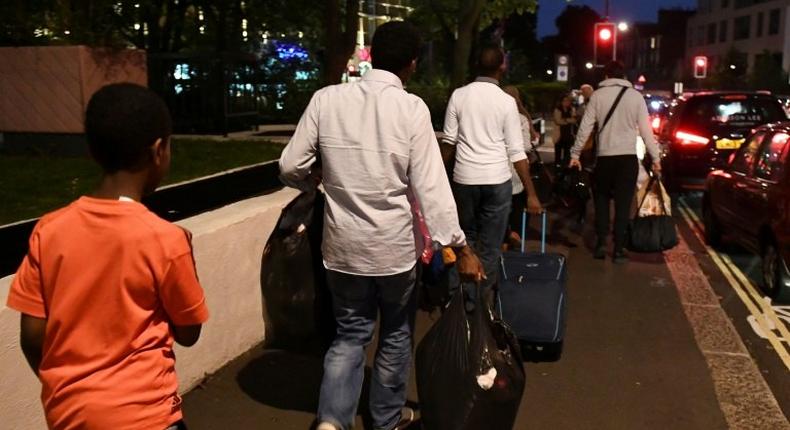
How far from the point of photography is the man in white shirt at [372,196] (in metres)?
3.51

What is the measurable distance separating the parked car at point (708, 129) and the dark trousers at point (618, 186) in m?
4.43

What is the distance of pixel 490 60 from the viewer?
5.62m

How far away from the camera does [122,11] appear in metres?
18.7

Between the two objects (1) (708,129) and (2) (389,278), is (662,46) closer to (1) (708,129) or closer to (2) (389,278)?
(1) (708,129)

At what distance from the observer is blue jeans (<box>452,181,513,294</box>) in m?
5.66

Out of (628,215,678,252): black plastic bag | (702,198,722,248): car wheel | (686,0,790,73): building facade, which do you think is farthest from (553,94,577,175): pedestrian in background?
(686,0,790,73): building facade

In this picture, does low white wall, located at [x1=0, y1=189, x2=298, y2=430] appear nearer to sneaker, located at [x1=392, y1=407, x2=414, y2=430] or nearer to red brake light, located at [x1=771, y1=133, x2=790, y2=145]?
sneaker, located at [x1=392, y1=407, x2=414, y2=430]

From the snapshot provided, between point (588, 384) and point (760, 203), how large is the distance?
338cm

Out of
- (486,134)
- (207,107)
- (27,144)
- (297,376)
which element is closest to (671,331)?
(486,134)

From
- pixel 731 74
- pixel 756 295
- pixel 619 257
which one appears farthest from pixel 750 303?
pixel 731 74

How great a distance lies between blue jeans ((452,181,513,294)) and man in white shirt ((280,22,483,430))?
6.40 feet

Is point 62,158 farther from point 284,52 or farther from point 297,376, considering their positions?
point 284,52

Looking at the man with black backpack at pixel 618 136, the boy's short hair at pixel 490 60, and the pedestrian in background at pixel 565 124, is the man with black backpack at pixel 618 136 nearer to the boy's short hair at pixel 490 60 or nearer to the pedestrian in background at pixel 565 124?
the boy's short hair at pixel 490 60

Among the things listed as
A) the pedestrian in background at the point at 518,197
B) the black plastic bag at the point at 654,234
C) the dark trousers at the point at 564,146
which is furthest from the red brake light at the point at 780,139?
the dark trousers at the point at 564,146
